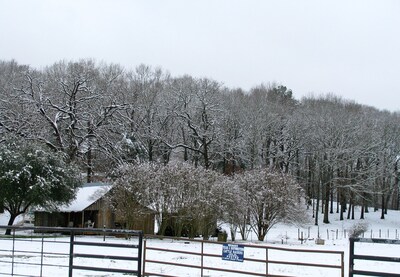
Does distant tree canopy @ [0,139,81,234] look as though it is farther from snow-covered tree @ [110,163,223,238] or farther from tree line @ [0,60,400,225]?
tree line @ [0,60,400,225]

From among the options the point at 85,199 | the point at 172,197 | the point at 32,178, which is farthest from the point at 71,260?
the point at 85,199

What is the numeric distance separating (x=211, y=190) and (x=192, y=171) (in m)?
2.18

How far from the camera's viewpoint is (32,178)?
37.2 m

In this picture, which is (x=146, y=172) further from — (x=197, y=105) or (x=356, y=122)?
(x=356, y=122)

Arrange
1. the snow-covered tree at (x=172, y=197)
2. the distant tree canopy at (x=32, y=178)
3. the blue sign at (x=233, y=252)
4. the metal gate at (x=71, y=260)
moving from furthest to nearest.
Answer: the snow-covered tree at (x=172, y=197) → the distant tree canopy at (x=32, y=178) → the blue sign at (x=233, y=252) → the metal gate at (x=71, y=260)

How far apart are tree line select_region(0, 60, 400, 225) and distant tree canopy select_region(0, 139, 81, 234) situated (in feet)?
37.4

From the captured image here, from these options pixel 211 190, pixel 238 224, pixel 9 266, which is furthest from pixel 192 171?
pixel 9 266

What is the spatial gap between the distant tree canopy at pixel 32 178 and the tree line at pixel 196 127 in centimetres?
1141

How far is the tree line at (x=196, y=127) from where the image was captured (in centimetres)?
5338

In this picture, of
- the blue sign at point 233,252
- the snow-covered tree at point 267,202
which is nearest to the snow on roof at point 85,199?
the snow-covered tree at point 267,202

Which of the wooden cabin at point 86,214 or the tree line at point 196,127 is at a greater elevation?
the tree line at point 196,127

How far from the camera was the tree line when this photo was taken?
53375 millimetres

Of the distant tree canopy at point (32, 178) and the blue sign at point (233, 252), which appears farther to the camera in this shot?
the distant tree canopy at point (32, 178)

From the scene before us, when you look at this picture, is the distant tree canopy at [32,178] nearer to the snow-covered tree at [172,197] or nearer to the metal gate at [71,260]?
the snow-covered tree at [172,197]
